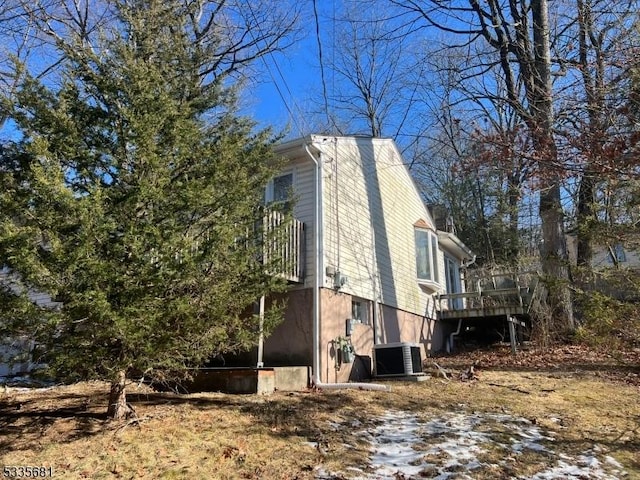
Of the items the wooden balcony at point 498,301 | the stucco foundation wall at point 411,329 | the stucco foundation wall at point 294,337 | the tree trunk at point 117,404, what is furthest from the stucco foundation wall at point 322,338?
the wooden balcony at point 498,301

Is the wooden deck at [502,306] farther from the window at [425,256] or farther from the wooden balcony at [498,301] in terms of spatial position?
the window at [425,256]

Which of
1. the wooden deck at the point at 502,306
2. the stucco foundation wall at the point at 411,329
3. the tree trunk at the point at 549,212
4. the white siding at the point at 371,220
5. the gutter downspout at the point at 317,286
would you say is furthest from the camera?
the wooden deck at the point at 502,306

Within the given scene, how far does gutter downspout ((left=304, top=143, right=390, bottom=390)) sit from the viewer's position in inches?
338

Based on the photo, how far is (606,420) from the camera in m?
6.60

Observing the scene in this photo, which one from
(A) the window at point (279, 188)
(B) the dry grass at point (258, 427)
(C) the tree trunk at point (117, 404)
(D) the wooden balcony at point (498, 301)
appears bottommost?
(B) the dry grass at point (258, 427)

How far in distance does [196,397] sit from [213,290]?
7.76ft

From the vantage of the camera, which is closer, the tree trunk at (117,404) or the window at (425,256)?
the tree trunk at (117,404)

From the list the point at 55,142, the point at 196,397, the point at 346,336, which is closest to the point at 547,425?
the point at 346,336

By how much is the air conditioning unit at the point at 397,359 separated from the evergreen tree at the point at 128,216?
4.32 m

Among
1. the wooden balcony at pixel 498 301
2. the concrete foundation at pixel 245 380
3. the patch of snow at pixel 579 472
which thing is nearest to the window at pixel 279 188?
the concrete foundation at pixel 245 380

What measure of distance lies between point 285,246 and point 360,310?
3257mm

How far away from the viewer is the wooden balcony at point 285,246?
6777mm

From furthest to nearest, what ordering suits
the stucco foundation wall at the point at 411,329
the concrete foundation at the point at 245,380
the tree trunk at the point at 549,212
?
1. the stucco foundation wall at the point at 411,329
2. the tree trunk at the point at 549,212
3. the concrete foundation at the point at 245,380

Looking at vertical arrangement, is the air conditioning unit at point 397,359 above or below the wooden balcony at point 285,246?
below
